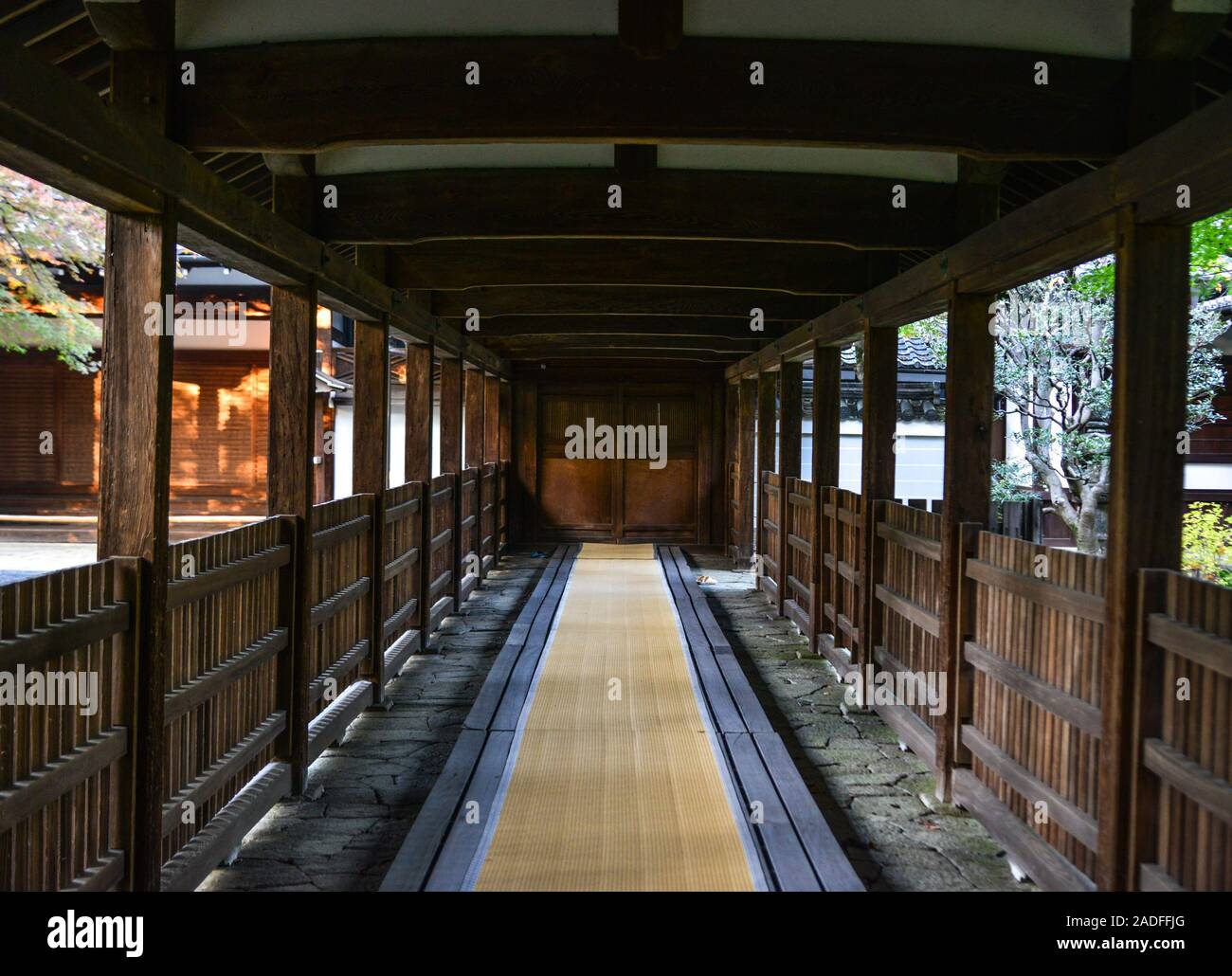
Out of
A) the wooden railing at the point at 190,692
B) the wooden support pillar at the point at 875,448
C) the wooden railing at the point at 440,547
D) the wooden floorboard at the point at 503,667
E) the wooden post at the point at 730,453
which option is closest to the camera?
the wooden railing at the point at 190,692

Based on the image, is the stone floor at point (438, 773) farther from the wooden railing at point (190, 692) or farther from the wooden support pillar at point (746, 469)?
the wooden support pillar at point (746, 469)

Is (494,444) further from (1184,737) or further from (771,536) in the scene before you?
(1184,737)

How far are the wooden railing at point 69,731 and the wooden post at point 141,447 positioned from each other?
2.5 inches

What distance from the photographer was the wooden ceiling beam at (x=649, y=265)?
23.6ft

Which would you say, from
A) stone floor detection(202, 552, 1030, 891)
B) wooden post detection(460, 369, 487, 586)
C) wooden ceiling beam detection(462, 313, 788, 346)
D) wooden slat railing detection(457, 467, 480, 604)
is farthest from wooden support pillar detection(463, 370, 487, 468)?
stone floor detection(202, 552, 1030, 891)

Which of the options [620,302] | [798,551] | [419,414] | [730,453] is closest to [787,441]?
[798,551]

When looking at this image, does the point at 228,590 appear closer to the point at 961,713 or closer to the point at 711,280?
the point at 961,713

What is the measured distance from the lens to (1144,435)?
322 centimetres

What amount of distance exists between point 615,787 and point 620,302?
17.6 ft

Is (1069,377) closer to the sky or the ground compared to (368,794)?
closer to the sky

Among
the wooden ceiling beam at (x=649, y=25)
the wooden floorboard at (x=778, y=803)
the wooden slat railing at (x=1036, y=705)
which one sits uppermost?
the wooden ceiling beam at (x=649, y=25)

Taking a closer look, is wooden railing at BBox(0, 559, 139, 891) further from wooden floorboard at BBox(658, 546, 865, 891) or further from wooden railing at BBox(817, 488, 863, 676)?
wooden railing at BBox(817, 488, 863, 676)

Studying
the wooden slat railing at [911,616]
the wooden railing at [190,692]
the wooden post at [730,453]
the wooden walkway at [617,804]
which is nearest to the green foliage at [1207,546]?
the wooden slat railing at [911,616]

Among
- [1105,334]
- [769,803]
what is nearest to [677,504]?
[1105,334]
